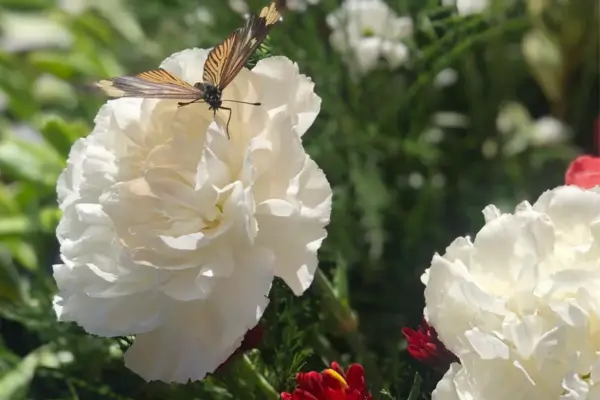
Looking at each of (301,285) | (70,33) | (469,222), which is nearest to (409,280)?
(469,222)

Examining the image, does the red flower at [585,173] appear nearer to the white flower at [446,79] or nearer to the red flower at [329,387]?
the red flower at [329,387]

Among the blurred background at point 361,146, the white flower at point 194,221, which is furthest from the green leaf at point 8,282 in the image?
the white flower at point 194,221

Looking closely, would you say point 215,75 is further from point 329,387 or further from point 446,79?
point 446,79

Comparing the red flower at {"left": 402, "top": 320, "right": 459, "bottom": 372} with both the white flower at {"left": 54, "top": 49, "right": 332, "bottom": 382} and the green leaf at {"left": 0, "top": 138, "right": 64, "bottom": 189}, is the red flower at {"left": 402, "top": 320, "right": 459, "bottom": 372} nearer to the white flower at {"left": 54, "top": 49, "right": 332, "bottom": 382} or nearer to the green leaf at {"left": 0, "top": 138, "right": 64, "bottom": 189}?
the white flower at {"left": 54, "top": 49, "right": 332, "bottom": 382}

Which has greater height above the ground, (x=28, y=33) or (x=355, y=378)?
(x=28, y=33)

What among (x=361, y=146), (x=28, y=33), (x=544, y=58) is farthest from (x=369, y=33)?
(x=28, y=33)
